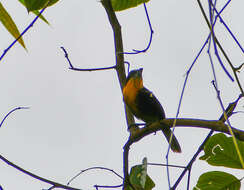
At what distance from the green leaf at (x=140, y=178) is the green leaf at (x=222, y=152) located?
0.93 feet

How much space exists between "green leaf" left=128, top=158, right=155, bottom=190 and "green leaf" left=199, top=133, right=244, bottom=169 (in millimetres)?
283

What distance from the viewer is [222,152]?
1594 millimetres

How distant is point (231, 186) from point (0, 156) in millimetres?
910

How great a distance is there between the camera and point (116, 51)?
8.81ft

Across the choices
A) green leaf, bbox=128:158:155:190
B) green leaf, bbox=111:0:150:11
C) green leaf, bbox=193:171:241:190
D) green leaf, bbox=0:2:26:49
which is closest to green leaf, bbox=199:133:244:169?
green leaf, bbox=193:171:241:190

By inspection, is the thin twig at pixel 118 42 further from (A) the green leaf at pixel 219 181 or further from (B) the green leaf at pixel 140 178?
(A) the green leaf at pixel 219 181

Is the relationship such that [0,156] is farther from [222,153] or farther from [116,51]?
[116,51]

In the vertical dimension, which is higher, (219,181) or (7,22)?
(7,22)

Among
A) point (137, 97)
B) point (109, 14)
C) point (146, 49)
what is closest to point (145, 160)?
point (146, 49)

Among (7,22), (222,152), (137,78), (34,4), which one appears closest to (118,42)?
(222,152)

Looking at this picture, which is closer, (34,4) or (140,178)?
(34,4)

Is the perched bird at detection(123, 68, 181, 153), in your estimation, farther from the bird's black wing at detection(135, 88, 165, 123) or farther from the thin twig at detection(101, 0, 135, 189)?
the thin twig at detection(101, 0, 135, 189)

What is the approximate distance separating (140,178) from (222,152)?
37 centimetres

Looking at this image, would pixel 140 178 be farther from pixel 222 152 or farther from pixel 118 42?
pixel 118 42
